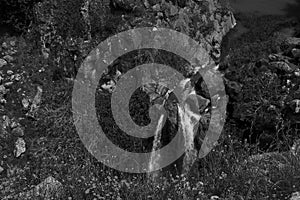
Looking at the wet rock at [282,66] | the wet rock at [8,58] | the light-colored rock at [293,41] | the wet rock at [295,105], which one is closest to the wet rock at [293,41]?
the light-colored rock at [293,41]

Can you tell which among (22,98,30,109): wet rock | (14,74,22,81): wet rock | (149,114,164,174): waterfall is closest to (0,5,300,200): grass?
(14,74,22,81): wet rock

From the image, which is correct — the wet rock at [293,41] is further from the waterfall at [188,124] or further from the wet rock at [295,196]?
the wet rock at [295,196]

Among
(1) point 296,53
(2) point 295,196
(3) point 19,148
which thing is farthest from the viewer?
(1) point 296,53

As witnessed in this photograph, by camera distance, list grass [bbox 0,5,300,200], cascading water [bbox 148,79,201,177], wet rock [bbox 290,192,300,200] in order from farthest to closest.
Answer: cascading water [bbox 148,79,201,177] → grass [bbox 0,5,300,200] → wet rock [bbox 290,192,300,200]

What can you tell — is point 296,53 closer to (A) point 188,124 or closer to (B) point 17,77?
(A) point 188,124

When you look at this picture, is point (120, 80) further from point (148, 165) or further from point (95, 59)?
point (148, 165)

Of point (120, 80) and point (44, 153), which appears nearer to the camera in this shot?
point (44, 153)

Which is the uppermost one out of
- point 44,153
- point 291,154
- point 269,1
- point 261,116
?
point 291,154

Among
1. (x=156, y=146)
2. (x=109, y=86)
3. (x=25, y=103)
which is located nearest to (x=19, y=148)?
(x=25, y=103)

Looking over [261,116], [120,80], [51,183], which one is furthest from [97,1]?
[51,183]

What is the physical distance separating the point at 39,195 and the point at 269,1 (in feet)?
28.8

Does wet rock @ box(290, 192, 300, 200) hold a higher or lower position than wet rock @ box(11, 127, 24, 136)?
higher

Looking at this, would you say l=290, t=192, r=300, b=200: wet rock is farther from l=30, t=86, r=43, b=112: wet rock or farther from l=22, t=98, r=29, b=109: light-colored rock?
l=22, t=98, r=29, b=109: light-colored rock

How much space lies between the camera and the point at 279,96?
8008mm
